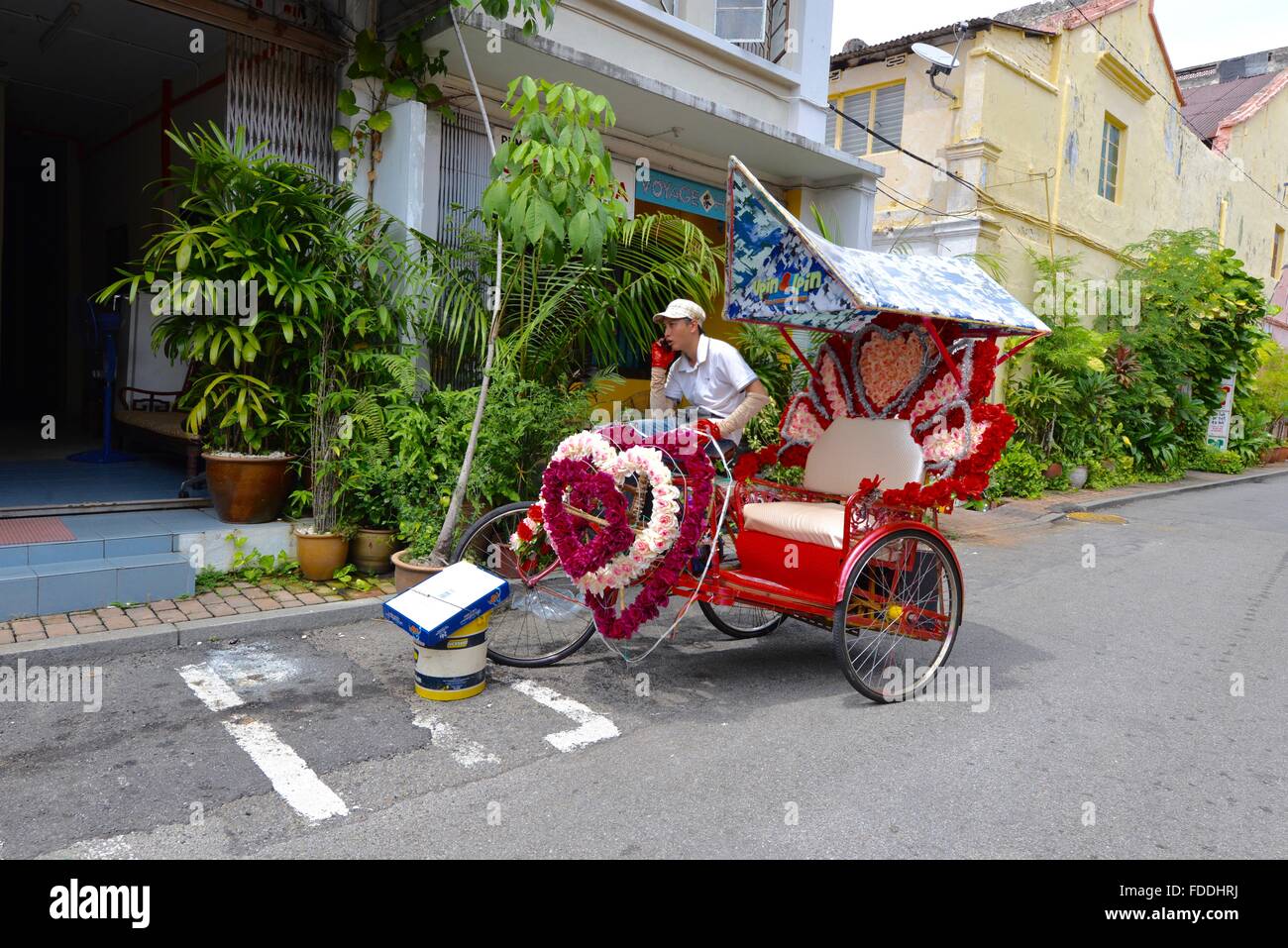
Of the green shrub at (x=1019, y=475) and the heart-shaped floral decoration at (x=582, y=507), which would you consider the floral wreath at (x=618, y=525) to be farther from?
the green shrub at (x=1019, y=475)

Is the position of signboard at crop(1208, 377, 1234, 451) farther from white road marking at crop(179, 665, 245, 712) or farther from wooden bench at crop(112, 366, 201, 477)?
white road marking at crop(179, 665, 245, 712)

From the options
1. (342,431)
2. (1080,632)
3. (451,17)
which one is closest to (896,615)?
(1080,632)

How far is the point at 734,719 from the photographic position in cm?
447

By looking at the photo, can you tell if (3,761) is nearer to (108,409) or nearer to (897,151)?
(108,409)

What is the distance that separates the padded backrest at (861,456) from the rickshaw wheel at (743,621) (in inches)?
35.6

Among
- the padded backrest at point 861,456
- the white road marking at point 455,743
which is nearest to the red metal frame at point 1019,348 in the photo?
the padded backrest at point 861,456

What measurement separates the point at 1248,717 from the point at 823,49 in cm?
833

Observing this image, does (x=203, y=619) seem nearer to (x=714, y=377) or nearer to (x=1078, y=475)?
(x=714, y=377)

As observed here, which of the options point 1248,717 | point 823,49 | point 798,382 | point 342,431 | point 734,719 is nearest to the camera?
point 734,719

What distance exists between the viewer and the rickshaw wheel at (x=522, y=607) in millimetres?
5043

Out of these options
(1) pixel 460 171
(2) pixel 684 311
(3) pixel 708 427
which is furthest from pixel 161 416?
(3) pixel 708 427

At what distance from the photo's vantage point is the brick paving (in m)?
5.01

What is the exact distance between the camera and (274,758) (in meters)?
→ 3.85

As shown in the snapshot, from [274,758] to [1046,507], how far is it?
36.4 ft
